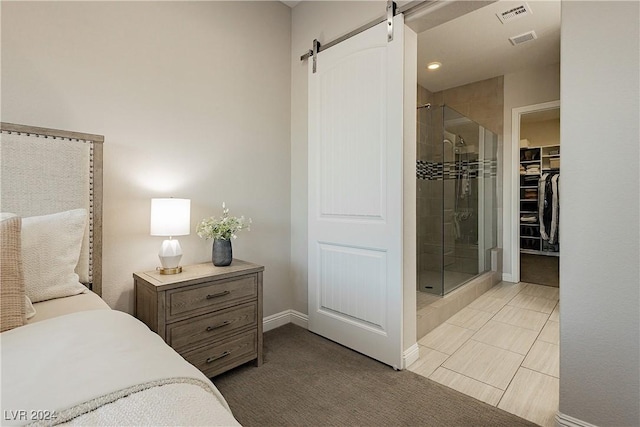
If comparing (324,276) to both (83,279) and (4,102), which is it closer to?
(83,279)

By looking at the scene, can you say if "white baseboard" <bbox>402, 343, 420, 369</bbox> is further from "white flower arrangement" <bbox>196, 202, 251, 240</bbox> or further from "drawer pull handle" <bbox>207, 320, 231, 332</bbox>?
"white flower arrangement" <bbox>196, 202, 251, 240</bbox>

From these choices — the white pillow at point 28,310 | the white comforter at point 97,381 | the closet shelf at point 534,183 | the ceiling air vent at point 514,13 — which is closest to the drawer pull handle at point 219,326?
the white pillow at point 28,310

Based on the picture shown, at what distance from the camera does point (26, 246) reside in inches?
53.7

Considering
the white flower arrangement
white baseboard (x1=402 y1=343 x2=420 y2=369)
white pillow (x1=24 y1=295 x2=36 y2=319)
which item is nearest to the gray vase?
the white flower arrangement

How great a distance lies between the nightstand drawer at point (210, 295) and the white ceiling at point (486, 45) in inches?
80.5

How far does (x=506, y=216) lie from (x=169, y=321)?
13.7 feet

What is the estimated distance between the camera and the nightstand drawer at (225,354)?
1.83 metres

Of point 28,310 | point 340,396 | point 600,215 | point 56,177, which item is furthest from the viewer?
point 340,396

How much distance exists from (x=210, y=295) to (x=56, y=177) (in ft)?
3.34

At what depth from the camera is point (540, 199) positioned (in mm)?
4734

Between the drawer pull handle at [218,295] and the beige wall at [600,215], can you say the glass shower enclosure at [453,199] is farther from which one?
the drawer pull handle at [218,295]

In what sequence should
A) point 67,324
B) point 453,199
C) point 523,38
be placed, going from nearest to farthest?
point 67,324 → point 523,38 → point 453,199

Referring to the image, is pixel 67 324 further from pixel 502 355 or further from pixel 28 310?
pixel 502 355

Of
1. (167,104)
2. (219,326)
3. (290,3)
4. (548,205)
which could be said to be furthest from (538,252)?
(167,104)
